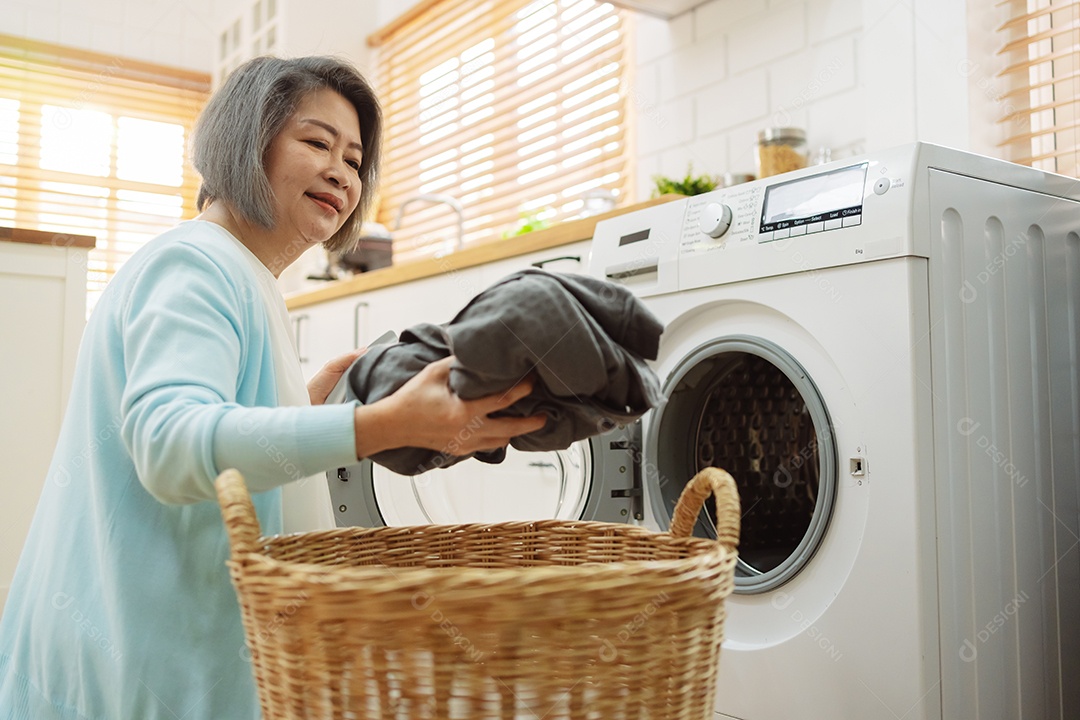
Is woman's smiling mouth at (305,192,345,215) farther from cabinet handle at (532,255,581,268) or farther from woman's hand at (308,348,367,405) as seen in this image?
cabinet handle at (532,255,581,268)

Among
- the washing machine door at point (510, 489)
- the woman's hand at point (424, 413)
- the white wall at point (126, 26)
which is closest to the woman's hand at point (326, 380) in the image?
the washing machine door at point (510, 489)

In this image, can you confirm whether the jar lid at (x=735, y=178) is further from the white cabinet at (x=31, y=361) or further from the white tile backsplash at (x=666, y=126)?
the white cabinet at (x=31, y=361)

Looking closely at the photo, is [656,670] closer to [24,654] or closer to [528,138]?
[24,654]

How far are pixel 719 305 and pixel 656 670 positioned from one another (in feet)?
3.08

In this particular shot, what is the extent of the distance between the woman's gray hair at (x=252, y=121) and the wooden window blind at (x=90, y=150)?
3.68 meters

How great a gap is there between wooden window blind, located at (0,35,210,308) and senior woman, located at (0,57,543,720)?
373 centimetres

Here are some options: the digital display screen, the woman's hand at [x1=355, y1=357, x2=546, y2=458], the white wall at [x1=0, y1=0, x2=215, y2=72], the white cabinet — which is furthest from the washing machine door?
the white wall at [x1=0, y1=0, x2=215, y2=72]

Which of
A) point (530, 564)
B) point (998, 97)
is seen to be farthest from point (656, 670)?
point (998, 97)

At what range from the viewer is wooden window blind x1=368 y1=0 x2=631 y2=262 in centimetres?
301

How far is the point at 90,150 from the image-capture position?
453 centimetres

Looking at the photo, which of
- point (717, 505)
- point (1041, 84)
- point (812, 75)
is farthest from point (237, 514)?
point (812, 75)

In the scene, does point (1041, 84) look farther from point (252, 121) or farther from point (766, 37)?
point (252, 121)

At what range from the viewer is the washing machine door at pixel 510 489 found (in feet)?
4.65

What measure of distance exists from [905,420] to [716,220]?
464 millimetres
